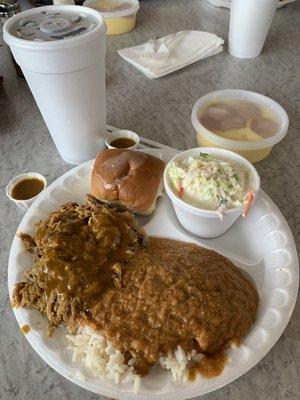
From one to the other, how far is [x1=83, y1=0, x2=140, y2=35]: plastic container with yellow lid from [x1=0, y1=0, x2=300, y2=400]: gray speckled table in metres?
0.07

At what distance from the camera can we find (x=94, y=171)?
4.33 feet

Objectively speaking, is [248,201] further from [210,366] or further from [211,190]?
[210,366]

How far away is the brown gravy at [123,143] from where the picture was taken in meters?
1.52

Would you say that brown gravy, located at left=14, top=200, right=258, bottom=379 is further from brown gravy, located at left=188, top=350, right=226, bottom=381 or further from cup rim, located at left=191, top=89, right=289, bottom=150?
cup rim, located at left=191, top=89, right=289, bottom=150

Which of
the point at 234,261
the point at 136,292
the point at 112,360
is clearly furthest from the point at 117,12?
the point at 112,360

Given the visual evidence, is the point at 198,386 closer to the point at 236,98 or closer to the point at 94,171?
the point at 94,171

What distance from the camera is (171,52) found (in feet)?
7.10

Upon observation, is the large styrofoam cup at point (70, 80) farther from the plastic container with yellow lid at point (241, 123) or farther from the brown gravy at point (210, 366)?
the brown gravy at point (210, 366)

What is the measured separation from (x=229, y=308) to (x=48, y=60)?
959mm

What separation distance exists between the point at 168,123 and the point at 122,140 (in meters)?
0.36

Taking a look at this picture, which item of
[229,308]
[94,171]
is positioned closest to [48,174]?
[94,171]

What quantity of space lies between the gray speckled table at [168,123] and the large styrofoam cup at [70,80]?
0.62ft

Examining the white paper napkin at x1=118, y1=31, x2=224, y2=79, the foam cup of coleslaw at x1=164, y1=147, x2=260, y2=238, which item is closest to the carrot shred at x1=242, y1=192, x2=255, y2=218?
the foam cup of coleslaw at x1=164, y1=147, x2=260, y2=238

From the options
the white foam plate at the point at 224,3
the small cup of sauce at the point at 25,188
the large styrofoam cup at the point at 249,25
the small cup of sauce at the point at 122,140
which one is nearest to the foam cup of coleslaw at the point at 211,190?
the small cup of sauce at the point at 122,140
